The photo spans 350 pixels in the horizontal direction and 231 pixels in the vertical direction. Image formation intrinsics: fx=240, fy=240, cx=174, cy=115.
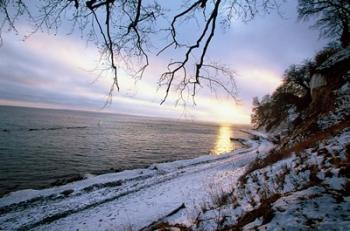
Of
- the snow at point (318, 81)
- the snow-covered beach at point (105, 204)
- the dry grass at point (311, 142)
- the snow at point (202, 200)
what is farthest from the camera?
the snow at point (318, 81)

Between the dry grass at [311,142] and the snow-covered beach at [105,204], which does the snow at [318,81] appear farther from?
the snow-covered beach at [105,204]

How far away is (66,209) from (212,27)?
49.6ft

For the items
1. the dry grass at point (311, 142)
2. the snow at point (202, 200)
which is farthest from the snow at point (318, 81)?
the snow at point (202, 200)

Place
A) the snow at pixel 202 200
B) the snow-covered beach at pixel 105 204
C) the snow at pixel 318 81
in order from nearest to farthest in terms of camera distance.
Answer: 1. the snow at pixel 202 200
2. the snow-covered beach at pixel 105 204
3. the snow at pixel 318 81

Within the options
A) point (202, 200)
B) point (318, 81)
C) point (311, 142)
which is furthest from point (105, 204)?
point (318, 81)

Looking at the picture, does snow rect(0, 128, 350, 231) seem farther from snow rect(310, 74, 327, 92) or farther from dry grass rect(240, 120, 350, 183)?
snow rect(310, 74, 327, 92)

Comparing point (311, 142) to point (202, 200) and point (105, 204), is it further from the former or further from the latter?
point (105, 204)

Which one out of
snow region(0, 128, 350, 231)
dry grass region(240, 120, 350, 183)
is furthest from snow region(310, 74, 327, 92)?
snow region(0, 128, 350, 231)

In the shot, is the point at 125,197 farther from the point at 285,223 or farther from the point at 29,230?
the point at 285,223

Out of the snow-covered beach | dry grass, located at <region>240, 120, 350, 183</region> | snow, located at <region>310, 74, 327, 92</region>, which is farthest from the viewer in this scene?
snow, located at <region>310, 74, 327, 92</region>

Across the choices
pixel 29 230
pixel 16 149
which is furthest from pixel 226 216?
pixel 16 149

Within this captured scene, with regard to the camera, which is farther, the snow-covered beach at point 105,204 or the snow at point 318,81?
the snow at point 318,81

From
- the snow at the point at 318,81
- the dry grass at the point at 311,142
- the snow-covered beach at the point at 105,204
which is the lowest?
the snow-covered beach at the point at 105,204

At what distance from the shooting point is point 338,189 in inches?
168
